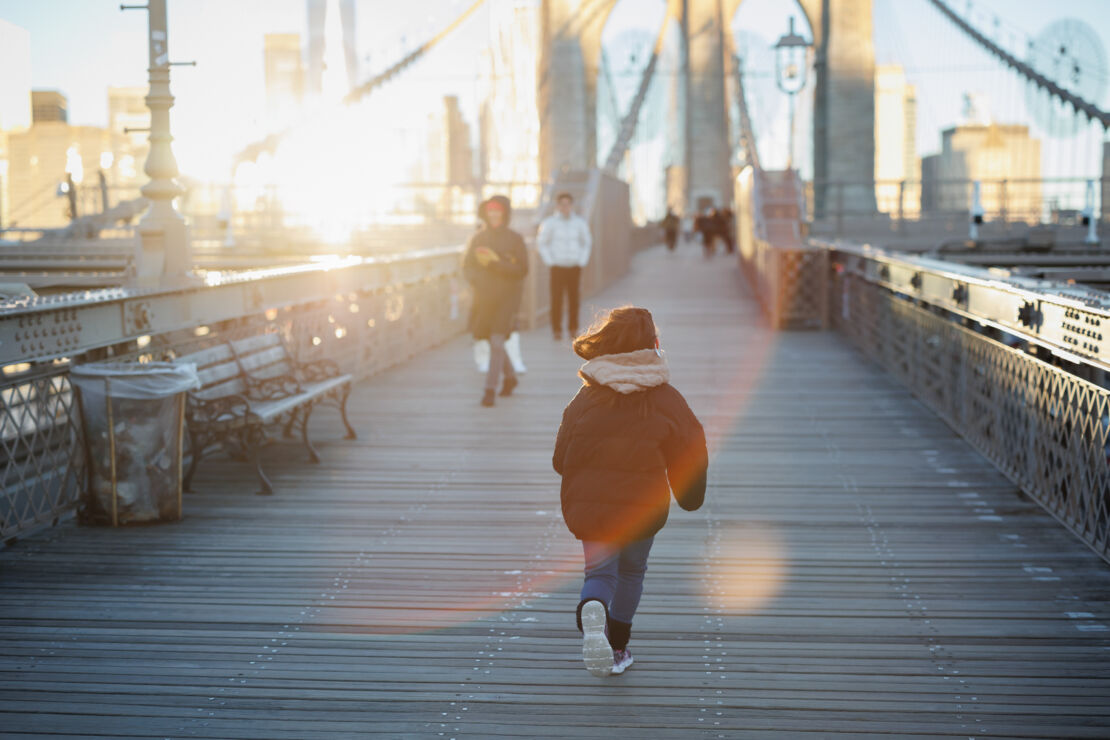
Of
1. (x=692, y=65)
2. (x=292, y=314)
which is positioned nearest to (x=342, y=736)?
(x=292, y=314)

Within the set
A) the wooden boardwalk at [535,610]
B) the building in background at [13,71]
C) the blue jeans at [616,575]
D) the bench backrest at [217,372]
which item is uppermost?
the building in background at [13,71]

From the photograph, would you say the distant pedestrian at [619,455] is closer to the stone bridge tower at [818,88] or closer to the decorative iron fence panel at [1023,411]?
the decorative iron fence panel at [1023,411]

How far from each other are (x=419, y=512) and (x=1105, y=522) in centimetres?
303

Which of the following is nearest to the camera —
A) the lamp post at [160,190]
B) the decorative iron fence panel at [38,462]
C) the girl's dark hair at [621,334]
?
the girl's dark hair at [621,334]

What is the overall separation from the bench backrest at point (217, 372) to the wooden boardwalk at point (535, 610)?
452mm

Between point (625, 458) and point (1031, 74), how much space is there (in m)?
47.2

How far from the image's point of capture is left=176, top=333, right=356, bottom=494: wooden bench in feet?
22.2

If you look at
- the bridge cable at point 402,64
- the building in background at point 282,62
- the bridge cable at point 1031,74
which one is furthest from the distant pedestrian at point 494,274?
the building in background at point 282,62

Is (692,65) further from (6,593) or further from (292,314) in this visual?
(6,593)

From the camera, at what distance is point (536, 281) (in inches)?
627

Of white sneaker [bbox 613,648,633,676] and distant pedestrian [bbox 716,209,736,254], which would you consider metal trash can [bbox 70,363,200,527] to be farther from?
distant pedestrian [bbox 716,209,736,254]

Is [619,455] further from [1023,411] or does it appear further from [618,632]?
[1023,411]

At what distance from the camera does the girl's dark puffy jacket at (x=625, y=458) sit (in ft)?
13.2

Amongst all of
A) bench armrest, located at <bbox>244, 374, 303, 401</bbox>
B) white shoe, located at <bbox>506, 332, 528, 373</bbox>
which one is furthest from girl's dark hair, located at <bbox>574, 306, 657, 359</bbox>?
white shoe, located at <bbox>506, 332, 528, 373</bbox>
